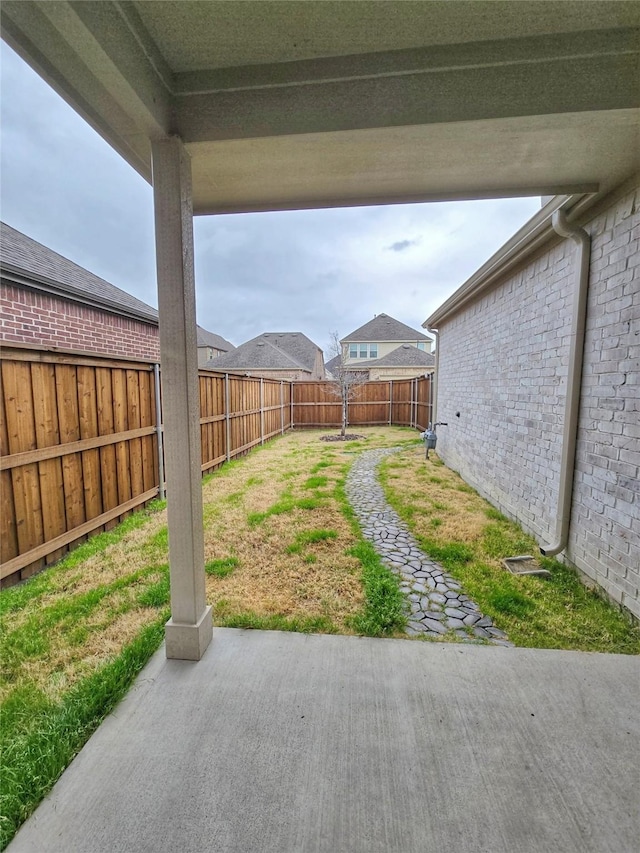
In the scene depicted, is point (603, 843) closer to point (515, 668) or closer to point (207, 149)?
point (515, 668)

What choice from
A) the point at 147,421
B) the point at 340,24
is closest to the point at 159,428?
the point at 147,421

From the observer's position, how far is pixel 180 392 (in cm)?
189

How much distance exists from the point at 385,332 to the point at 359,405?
1469cm

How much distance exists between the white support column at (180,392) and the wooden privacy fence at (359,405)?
1130 centimetres

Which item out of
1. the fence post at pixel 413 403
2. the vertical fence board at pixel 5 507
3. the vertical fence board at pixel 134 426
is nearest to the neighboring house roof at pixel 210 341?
the fence post at pixel 413 403

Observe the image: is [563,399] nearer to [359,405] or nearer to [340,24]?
[340,24]

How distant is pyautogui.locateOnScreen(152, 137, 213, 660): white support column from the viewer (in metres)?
1.78

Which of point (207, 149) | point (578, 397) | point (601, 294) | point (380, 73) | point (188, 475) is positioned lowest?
point (188, 475)

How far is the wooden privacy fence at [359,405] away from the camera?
13.6 m

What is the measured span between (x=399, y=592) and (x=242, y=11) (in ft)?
11.2

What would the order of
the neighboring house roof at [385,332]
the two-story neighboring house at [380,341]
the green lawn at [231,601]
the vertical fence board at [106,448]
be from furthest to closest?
1. the neighboring house roof at [385,332]
2. the two-story neighboring house at [380,341]
3. the vertical fence board at [106,448]
4. the green lawn at [231,601]

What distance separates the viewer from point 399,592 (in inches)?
108

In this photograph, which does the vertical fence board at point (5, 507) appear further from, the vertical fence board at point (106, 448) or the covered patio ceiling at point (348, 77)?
the covered patio ceiling at point (348, 77)

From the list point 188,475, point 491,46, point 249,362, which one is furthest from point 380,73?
point 249,362
